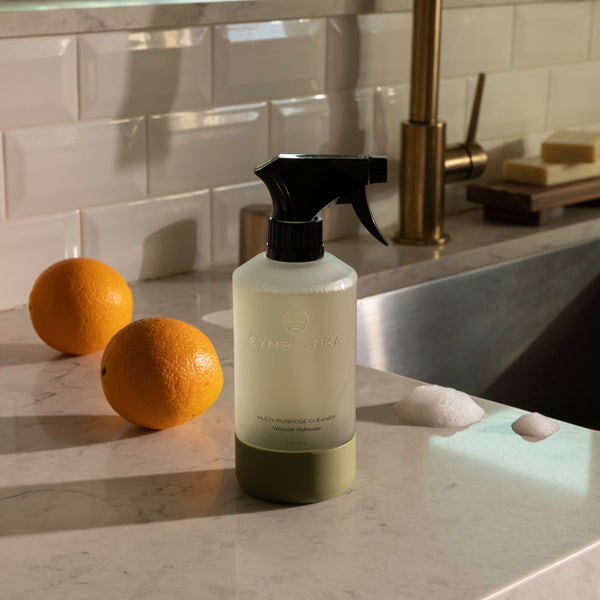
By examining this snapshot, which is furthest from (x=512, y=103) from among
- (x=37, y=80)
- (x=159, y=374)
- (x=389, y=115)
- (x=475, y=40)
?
(x=159, y=374)

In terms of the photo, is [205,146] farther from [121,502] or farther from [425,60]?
[121,502]

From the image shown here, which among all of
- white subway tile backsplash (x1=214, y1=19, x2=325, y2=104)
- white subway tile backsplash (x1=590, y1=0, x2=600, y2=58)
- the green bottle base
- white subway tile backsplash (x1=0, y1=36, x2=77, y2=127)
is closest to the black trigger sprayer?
the green bottle base

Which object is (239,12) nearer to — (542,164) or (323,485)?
(542,164)

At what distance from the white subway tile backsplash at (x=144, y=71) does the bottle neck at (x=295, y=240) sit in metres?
0.54

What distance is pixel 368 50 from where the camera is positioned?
131cm

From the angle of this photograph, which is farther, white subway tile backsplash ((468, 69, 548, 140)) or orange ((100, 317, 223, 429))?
white subway tile backsplash ((468, 69, 548, 140))

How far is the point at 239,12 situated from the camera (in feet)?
3.79

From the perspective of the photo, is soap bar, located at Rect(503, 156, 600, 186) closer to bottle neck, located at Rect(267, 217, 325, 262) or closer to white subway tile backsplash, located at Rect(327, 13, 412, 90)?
white subway tile backsplash, located at Rect(327, 13, 412, 90)

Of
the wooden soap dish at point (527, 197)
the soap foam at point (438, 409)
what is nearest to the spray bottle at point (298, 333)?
the soap foam at point (438, 409)

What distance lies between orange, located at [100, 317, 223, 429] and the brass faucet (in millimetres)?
624

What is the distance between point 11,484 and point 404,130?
79cm

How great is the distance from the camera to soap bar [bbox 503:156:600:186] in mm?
1412

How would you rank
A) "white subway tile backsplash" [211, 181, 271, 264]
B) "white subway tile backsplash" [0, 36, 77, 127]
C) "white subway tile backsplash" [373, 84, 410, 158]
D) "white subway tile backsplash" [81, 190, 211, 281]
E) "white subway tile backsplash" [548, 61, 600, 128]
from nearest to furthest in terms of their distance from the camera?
"white subway tile backsplash" [0, 36, 77, 127], "white subway tile backsplash" [81, 190, 211, 281], "white subway tile backsplash" [211, 181, 271, 264], "white subway tile backsplash" [373, 84, 410, 158], "white subway tile backsplash" [548, 61, 600, 128]

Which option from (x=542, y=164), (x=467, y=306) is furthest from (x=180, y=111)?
(x=542, y=164)
